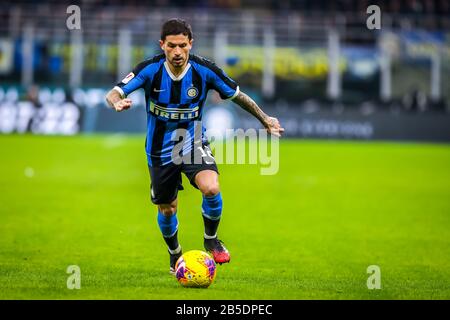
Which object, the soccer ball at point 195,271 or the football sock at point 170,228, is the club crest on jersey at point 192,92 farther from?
the soccer ball at point 195,271

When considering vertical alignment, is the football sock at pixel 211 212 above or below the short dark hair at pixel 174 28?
below

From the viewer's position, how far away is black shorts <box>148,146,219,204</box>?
28.6ft

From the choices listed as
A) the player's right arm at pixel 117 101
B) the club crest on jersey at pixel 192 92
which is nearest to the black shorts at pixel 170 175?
the club crest on jersey at pixel 192 92

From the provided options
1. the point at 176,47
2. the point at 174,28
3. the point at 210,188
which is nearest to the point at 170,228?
the point at 210,188

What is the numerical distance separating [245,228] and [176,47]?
4999 millimetres

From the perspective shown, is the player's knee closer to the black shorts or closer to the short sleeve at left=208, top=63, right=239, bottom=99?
the black shorts

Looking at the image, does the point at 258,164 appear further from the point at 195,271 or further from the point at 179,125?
the point at 195,271

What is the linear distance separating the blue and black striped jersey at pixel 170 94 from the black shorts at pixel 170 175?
0.08 metres

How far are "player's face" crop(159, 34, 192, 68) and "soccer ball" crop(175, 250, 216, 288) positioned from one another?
1.86 m

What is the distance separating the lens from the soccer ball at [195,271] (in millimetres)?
7969

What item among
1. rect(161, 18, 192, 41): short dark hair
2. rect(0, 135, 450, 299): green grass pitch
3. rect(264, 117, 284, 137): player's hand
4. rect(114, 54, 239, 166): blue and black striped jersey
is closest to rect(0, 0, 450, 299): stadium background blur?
rect(0, 135, 450, 299): green grass pitch

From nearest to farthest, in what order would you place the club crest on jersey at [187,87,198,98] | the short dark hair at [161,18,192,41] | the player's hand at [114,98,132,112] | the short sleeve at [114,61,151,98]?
the player's hand at [114,98,132,112]
the short dark hair at [161,18,192,41]
the short sleeve at [114,61,151,98]
the club crest on jersey at [187,87,198,98]

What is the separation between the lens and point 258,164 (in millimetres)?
24594
